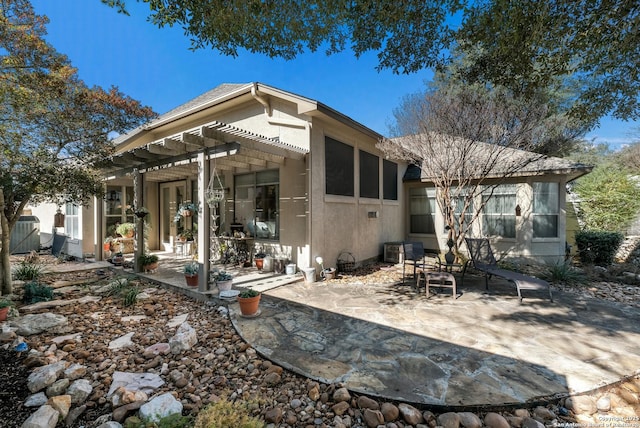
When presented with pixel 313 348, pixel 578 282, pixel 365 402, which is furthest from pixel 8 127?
pixel 578 282

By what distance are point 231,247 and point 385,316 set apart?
5.32 m

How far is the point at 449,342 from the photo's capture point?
12.0ft

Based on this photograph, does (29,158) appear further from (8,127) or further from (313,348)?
(313,348)

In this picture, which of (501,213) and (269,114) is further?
(501,213)

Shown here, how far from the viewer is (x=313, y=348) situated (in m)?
3.52

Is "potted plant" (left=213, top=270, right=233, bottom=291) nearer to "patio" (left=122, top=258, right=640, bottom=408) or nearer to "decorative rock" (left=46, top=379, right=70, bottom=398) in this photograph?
"patio" (left=122, top=258, right=640, bottom=408)

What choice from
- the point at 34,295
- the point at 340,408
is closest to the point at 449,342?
the point at 340,408

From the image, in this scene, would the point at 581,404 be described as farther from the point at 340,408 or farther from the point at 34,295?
the point at 34,295

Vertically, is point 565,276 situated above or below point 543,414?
above

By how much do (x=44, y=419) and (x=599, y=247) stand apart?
43.5 ft

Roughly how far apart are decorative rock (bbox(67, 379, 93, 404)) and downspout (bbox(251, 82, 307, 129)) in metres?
5.91

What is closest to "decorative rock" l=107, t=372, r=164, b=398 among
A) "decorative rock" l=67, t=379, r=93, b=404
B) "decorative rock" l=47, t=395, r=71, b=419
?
"decorative rock" l=67, t=379, r=93, b=404

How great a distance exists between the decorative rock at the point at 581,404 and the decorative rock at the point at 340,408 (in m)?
2.04

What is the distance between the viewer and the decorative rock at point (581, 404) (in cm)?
247
